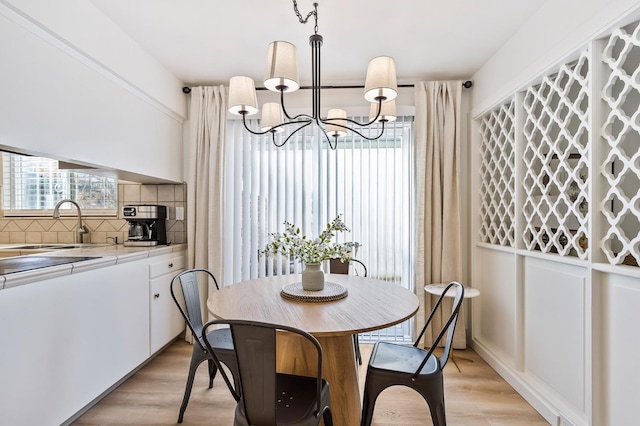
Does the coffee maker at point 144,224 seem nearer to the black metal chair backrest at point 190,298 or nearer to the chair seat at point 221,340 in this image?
the black metal chair backrest at point 190,298

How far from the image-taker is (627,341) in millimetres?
Result: 1520

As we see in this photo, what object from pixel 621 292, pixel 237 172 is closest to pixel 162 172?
pixel 237 172

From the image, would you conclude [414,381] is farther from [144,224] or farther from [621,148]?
[144,224]

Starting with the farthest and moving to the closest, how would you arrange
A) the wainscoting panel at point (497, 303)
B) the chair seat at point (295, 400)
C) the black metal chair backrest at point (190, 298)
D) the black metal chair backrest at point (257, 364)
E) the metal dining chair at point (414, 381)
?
the wainscoting panel at point (497, 303)
the black metal chair backrest at point (190, 298)
the metal dining chair at point (414, 381)
the chair seat at point (295, 400)
the black metal chair backrest at point (257, 364)

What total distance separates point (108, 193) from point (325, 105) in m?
2.27

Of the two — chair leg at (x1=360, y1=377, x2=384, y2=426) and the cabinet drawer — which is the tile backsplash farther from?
chair leg at (x1=360, y1=377, x2=384, y2=426)

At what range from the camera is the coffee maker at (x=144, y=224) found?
2934mm

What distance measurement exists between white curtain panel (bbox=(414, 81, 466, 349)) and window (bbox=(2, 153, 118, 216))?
9.64 ft

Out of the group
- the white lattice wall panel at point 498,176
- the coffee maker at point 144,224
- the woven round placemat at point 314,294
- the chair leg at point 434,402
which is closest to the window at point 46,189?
the coffee maker at point 144,224

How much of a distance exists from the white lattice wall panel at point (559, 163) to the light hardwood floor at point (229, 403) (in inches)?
41.1

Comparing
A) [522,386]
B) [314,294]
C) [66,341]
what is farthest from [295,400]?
[522,386]

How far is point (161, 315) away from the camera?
2.80 m

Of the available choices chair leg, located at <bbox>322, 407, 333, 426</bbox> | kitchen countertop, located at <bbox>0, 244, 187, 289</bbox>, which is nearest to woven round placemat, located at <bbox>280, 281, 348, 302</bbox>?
chair leg, located at <bbox>322, 407, 333, 426</bbox>

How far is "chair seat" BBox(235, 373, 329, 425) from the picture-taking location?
1.27 meters
